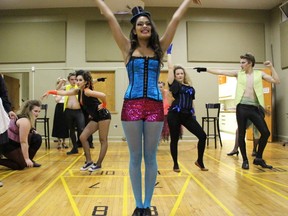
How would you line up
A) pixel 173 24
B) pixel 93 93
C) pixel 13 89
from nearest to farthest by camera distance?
pixel 173 24 < pixel 93 93 < pixel 13 89

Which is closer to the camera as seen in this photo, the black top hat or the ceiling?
the black top hat

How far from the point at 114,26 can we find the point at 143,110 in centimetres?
72

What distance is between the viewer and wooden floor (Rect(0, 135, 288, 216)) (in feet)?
9.16

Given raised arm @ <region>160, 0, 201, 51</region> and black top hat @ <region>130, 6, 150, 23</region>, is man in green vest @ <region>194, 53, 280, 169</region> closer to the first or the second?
raised arm @ <region>160, 0, 201, 51</region>

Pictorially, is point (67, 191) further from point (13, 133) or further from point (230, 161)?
point (230, 161)

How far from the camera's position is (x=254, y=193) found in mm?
3354

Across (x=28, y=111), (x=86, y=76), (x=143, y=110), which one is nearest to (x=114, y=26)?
(x=143, y=110)

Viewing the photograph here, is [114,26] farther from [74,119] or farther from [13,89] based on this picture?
[13,89]

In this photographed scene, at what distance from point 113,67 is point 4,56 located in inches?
156

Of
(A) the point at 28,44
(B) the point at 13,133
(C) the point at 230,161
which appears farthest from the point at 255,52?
(B) the point at 13,133

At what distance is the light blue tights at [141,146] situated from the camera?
234 centimetres

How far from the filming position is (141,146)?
2.40 meters

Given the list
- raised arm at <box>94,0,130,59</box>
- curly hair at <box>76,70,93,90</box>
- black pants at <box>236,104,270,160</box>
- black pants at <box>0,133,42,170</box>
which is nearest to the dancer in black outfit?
black pants at <box>236,104,270,160</box>

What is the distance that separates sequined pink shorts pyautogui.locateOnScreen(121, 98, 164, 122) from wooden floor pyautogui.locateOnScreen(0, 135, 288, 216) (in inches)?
37.5
